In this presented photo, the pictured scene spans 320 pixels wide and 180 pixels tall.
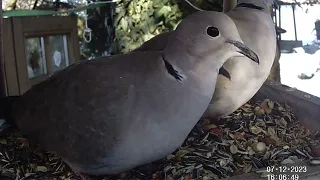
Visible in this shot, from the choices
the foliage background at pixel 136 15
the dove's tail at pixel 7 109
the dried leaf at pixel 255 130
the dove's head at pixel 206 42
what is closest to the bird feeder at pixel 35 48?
the foliage background at pixel 136 15

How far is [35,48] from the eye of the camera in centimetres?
159

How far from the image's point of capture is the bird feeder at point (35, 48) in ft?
4.79

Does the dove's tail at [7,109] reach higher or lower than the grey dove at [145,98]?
lower

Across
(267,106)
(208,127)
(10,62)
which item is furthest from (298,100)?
(10,62)

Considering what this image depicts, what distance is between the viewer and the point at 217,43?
1.68 ft

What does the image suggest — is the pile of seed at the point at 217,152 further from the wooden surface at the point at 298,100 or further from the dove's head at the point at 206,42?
the dove's head at the point at 206,42

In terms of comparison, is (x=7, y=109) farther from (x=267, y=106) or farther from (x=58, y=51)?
(x=58, y=51)

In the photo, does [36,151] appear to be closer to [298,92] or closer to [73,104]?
[73,104]

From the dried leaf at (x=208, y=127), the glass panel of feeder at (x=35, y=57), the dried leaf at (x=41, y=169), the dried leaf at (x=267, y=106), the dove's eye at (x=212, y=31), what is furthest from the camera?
the glass panel of feeder at (x=35, y=57)

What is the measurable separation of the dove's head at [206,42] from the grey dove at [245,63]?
126 mm

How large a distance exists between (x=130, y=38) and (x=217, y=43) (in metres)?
1.05

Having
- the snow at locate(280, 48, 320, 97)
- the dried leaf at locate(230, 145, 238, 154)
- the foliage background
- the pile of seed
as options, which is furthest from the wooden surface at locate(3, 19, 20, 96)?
Result: the dried leaf at locate(230, 145, 238, 154)

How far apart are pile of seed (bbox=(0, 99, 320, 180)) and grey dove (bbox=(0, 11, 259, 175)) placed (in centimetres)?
7

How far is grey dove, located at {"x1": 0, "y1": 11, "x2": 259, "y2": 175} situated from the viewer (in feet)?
1.70
